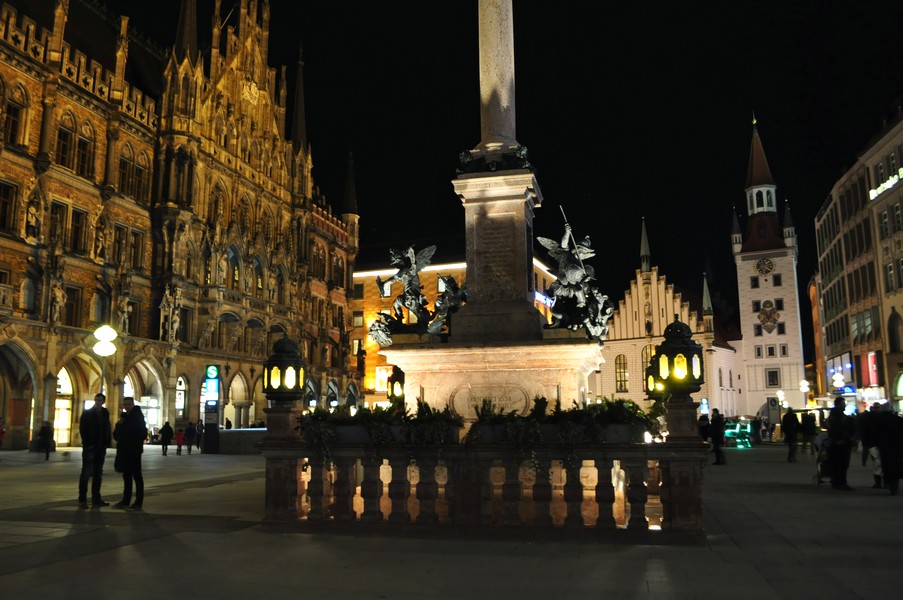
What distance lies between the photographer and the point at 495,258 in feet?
50.6

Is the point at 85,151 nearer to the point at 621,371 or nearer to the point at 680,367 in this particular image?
the point at 680,367

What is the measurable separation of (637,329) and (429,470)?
7960 cm

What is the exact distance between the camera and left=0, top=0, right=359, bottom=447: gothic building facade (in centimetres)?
3512

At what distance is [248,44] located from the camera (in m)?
54.5

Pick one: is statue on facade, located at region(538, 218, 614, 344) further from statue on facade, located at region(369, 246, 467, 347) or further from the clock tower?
the clock tower

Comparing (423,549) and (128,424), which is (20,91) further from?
(423,549)

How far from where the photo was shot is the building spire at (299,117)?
6186 cm

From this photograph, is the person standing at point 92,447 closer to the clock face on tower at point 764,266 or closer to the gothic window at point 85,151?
the gothic window at point 85,151

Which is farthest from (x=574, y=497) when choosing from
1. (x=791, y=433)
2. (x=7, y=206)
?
(x=7, y=206)

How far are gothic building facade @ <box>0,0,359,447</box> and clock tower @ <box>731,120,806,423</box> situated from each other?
56.3m

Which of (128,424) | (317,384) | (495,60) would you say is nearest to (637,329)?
(317,384)

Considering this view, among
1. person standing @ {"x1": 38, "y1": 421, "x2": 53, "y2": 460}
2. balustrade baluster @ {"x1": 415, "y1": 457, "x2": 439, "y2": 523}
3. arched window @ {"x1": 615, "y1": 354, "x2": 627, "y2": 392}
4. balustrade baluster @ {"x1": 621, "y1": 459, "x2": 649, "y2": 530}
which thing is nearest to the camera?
balustrade baluster @ {"x1": 621, "y1": 459, "x2": 649, "y2": 530}

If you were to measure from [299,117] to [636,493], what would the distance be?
58427 millimetres

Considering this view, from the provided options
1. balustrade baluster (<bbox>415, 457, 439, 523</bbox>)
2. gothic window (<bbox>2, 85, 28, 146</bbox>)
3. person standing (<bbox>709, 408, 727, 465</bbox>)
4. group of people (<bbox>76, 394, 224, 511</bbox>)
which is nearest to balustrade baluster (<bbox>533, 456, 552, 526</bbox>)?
balustrade baluster (<bbox>415, 457, 439, 523</bbox>)
